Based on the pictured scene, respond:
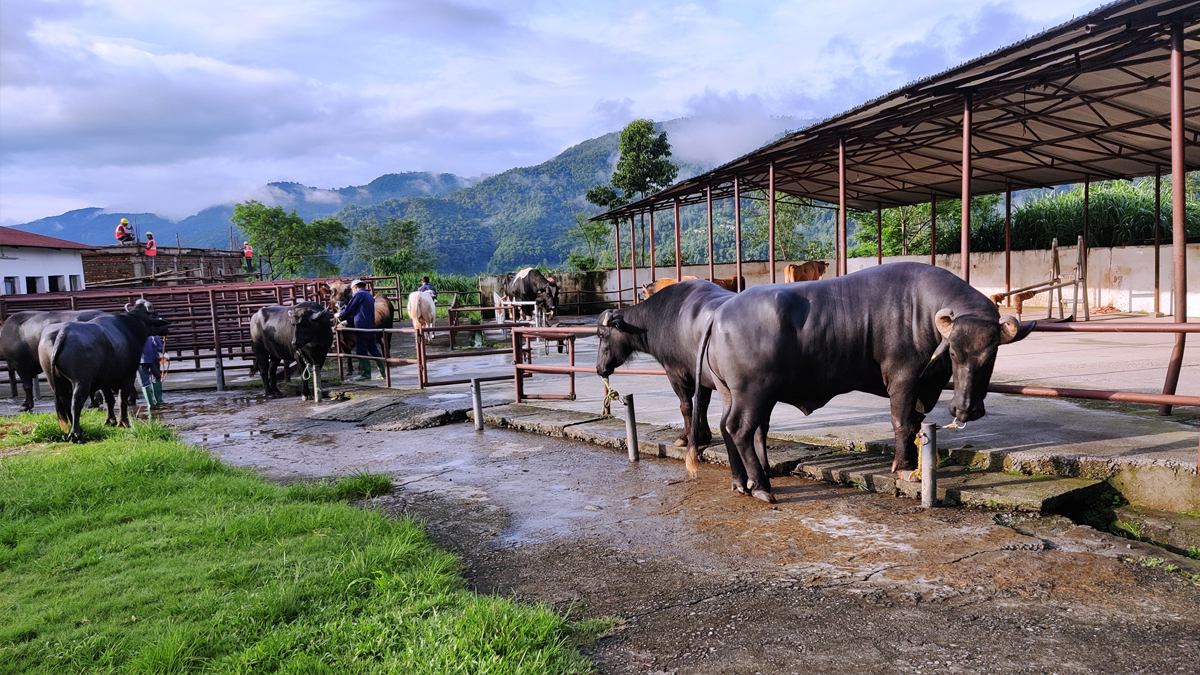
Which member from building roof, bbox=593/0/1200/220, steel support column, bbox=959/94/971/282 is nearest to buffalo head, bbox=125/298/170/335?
building roof, bbox=593/0/1200/220

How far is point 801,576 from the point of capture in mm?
3338

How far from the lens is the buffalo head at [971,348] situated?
3961 millimetres

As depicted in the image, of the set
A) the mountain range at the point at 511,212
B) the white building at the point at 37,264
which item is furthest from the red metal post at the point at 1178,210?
the mountain range at the point at 511,212

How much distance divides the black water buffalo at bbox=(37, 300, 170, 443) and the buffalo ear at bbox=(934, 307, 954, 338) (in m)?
7.76

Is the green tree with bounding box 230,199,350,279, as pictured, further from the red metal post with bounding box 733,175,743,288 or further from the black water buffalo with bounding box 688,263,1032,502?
the black water buffalo with bounding box 688,263,1032,502

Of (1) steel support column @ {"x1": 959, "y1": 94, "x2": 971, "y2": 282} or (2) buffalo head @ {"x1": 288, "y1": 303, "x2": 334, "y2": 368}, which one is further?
(2) buffalo head @ {"x1": 288, "y1": 303, "x2": 334, "y2": 368}

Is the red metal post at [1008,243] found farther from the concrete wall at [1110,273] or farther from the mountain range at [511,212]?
the mountain range at [511,212]

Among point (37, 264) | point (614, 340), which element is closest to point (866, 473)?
point (614, 340)

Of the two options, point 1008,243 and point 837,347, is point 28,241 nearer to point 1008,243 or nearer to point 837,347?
point 1008,243

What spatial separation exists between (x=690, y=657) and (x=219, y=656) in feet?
5.59

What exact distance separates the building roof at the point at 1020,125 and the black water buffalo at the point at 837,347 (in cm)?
295

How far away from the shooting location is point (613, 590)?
3311 millimetres

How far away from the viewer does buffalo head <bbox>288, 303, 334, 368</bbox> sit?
34.5ft

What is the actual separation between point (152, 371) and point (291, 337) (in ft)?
6.17
